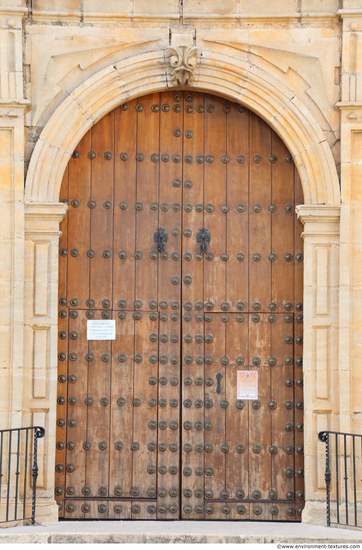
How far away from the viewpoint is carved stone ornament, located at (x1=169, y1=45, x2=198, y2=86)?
22.1 feet

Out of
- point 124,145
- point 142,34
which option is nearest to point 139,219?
point 124,145

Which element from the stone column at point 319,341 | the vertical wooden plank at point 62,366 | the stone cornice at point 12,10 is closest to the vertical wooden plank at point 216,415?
the stone column at point 319,341

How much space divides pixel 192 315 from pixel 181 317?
0.10 metres

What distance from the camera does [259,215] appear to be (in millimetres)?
7008

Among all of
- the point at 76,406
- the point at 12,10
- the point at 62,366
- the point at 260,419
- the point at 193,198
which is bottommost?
the point at 260,419

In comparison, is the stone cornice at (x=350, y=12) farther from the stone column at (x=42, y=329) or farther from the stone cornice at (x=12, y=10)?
the stone column at (x=42, y=329)

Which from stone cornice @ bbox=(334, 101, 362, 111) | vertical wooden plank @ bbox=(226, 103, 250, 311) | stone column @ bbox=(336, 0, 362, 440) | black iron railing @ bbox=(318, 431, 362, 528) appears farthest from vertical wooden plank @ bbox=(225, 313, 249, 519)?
stone cornice @ bbox=(334, 101, 362, 111)

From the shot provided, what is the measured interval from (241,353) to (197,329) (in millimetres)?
443

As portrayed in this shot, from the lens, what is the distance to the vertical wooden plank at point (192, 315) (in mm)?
6836

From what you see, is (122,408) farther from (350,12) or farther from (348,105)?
(350,12)

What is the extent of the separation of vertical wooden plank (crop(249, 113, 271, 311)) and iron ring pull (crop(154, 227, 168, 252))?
0.77m

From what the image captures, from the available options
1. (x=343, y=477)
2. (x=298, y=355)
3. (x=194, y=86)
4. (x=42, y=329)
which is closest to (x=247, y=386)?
(x=298, y=355)

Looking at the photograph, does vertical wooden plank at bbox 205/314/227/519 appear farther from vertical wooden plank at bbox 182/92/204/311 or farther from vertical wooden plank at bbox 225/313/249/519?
vertical wooden plank at bbox 182/92/204/311

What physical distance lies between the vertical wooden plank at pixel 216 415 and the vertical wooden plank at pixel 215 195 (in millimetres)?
226
